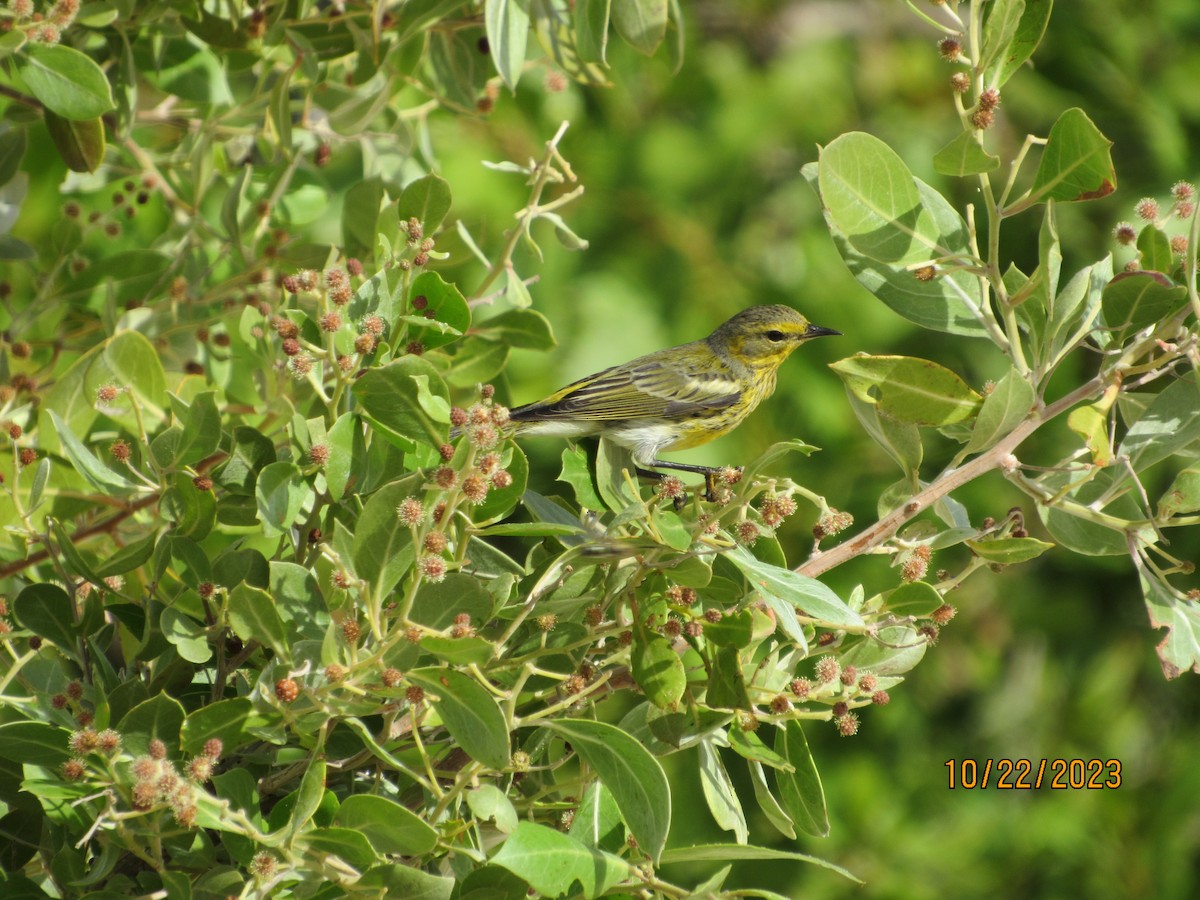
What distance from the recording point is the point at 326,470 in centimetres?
167

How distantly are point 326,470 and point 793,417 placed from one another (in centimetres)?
503

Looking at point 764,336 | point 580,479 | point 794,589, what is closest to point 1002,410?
point 794,589

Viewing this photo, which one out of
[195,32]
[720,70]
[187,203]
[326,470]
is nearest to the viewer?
[326,470]

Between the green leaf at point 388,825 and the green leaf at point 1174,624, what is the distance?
1029mm

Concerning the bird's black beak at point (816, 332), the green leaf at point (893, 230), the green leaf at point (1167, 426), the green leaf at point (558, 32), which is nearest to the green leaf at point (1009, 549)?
the green leaf at point (1167, 426)

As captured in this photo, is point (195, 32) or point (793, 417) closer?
point (195, 32)

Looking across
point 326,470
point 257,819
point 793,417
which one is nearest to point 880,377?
point 326,470

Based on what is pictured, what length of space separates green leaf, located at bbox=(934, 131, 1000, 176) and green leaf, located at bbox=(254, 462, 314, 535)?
0.95 m

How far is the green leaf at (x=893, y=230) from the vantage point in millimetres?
1771

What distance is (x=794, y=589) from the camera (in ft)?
5.02

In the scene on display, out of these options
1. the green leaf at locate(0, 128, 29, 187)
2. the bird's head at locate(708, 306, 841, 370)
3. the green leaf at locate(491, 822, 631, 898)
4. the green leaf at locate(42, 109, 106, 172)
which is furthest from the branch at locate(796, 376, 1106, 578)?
the bird's head at locate(708, 306, 841, 370)

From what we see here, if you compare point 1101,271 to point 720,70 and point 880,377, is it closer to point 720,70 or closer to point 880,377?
point 880,377

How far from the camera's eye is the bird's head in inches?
148

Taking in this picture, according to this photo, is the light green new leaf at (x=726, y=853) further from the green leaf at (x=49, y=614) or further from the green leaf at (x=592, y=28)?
the green leaf at (x=592, y=28)
